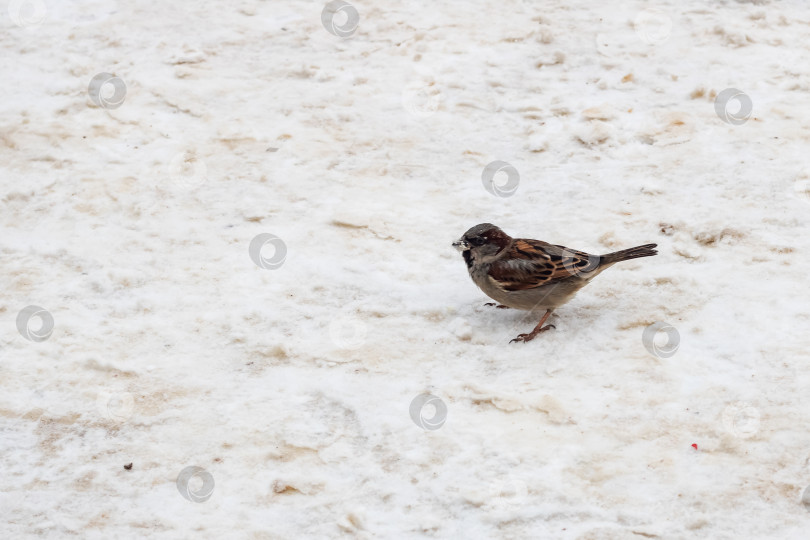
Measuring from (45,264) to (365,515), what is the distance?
2984mm

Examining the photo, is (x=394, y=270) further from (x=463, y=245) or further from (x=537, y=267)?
(x=537, y=267)

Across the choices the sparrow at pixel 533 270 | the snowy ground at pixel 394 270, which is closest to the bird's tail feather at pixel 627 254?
the sparrow at pixel 533 270

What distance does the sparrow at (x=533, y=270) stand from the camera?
4.70 metres

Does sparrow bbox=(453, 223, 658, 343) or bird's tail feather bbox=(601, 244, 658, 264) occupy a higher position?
bird's tail feather bbox=(601, 244, 658, 264)

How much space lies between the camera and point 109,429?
4.29 meters

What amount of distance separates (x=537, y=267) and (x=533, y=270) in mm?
27

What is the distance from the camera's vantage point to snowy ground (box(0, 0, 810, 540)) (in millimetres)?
3861

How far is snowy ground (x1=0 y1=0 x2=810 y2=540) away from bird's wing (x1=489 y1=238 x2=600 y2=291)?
0.35 metres

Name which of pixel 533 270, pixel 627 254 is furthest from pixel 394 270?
pixel 627 254

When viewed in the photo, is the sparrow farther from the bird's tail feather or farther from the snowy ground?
the snowy ground

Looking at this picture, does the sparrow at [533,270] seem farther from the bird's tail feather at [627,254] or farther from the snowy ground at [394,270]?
the snowy ground at [394,270]

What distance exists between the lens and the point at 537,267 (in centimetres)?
471

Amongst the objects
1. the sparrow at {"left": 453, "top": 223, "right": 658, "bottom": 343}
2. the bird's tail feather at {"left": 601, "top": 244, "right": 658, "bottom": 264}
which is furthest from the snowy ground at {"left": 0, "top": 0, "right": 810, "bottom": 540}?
the bird's tail feather at {"left": 601, "top": 244, "right": 658, "bottom": 264}

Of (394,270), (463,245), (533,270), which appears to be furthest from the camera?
(394,270)
